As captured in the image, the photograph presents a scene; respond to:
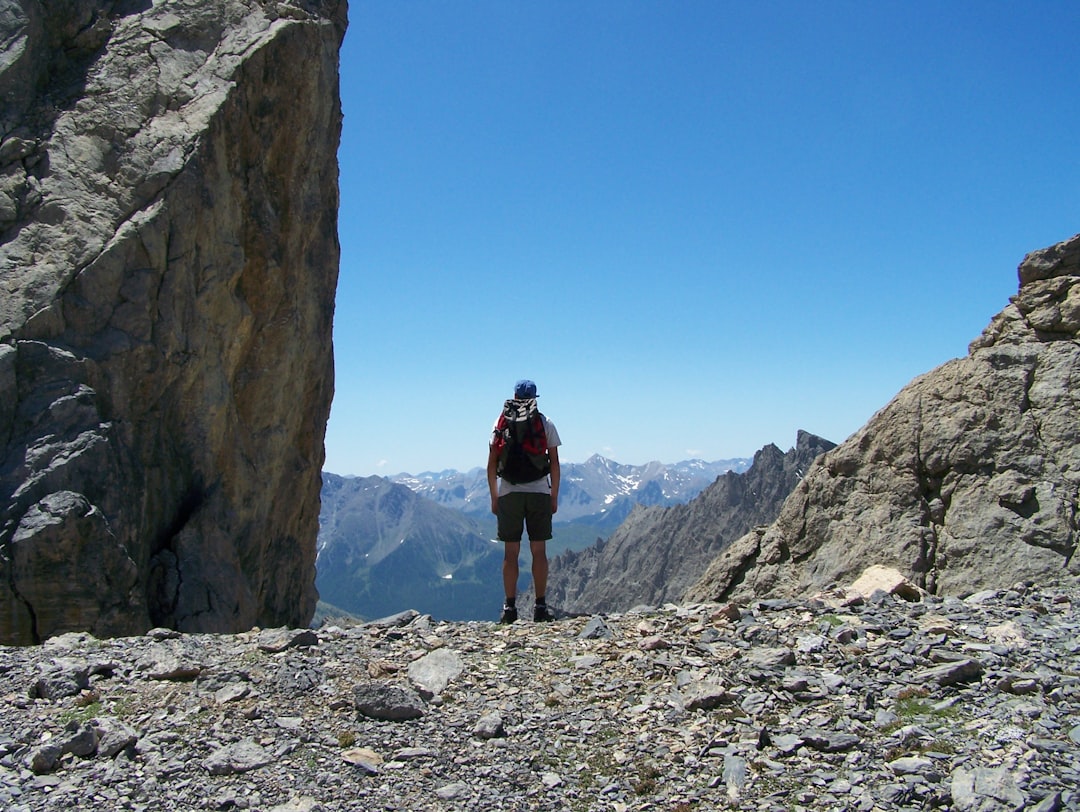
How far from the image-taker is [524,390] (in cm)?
1513

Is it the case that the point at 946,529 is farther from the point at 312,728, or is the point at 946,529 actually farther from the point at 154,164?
the point at 154,164

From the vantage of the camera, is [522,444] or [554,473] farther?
[554,473]

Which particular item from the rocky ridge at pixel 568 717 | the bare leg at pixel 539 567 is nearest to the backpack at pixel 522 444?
the bare leg at pixel 539 567

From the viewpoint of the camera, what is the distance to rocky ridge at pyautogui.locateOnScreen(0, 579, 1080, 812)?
7848 millimetres

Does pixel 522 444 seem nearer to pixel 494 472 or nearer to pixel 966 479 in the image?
pixel 494 472

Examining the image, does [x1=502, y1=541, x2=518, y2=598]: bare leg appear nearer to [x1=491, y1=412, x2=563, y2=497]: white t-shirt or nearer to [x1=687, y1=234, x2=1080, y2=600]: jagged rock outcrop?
[x1=491, y1=412, x2=563, y2=497]: white t-shirt

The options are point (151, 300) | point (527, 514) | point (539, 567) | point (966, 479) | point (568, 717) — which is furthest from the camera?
point (151, 300)

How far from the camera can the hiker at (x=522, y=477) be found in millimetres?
14695

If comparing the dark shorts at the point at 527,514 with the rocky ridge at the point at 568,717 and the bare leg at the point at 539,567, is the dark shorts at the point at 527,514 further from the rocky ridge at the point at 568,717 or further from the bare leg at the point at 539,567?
the rocky ridge at the point at 568,717

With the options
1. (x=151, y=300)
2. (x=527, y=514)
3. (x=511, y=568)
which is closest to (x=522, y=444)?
(x=527, y=514)

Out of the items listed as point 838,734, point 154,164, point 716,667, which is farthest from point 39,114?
point 838,734

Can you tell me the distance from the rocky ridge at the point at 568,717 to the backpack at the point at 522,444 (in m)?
3.08

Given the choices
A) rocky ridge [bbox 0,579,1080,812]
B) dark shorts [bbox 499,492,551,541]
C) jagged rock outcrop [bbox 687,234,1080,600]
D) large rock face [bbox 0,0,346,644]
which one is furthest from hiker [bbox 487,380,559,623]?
large rock face [bbox 0,0,346,644]

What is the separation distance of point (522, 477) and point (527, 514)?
28.7 inches
